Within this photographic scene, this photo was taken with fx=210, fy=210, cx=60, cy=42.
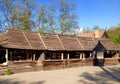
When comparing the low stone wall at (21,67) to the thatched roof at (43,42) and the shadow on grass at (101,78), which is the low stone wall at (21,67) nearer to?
the thatched roof at (43,42)

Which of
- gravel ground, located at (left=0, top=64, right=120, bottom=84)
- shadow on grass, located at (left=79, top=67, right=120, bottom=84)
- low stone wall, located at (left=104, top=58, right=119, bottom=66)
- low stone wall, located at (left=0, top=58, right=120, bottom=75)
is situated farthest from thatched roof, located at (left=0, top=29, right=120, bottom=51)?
shadow on grass, located at (left=79, top=67, right=120, bottom=84)

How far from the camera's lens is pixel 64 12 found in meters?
53.8

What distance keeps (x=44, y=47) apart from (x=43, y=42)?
1093mm

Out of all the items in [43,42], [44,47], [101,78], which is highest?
[43,42]

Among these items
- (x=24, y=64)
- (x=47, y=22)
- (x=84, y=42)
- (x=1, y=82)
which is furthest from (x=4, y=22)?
(x=1, y=82)

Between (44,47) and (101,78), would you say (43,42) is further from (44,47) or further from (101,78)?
(101,78)

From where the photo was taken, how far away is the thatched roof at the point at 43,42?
947 inches

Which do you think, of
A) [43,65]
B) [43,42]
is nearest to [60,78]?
[43,65]

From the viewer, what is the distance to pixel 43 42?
2719cm

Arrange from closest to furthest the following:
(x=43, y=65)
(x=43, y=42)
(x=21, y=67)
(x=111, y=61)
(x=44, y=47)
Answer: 1. (x=21, y=67)
2. (x=43, y=65)
3. (x=44, y=47)
4. (x=43, y=42)
5. (x=111, y=61)

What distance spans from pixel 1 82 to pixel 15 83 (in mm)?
1371

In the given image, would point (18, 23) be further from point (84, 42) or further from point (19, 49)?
point (19, 49)

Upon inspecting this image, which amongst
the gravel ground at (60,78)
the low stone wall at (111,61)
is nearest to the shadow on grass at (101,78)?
the gravel ground at (60,78)

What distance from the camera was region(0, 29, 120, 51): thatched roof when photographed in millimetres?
24062
